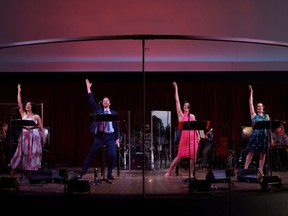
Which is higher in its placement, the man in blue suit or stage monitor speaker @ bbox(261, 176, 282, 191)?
the man in blue suit

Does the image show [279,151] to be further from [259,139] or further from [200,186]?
[200,186]

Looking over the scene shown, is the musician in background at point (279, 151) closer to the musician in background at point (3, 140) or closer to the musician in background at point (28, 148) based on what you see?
the musician in background at point (28, 148)

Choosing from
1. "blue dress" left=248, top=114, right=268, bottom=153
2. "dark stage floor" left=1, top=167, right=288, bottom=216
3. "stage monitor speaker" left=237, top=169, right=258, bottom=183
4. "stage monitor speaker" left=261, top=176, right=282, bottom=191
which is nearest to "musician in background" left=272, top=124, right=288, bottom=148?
"blue dress" left=248, top=114, right=268, bottom=153

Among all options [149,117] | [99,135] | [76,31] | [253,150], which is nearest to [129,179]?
[99,135]

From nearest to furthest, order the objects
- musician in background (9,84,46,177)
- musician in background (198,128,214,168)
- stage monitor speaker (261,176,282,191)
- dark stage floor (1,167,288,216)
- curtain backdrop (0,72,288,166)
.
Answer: dark stage floor (1,167,288,216) < stage monitor speaker (261,176,282,191) < musician in background (9,84,46,177) < musician in background (198,128,214,168) < curtain backdrop (0,72,288,166)

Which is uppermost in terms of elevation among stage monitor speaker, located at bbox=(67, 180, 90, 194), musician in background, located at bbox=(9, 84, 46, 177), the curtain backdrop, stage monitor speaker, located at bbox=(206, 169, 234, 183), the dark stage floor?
the curtain backdrop

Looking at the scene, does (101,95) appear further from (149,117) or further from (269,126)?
(269,126)

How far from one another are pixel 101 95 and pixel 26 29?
4343 mm

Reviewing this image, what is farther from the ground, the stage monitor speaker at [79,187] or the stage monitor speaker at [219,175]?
the stage monitor speaker at [219,175]

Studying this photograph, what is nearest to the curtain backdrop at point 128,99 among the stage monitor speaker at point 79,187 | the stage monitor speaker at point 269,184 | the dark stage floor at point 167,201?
the stage monitor speaker at point 269,184

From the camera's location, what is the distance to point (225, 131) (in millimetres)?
15805

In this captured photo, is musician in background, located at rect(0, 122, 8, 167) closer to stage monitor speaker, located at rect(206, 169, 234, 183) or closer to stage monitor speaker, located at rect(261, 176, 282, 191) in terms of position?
stage monitor speaker, located at rect(206, 169, 234, 183)

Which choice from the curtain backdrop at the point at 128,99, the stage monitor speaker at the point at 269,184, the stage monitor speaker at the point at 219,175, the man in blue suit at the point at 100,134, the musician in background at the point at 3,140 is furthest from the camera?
the curtain backdrop at the point at 128,99

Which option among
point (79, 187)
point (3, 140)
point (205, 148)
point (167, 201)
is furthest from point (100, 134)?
point (205, 148)
